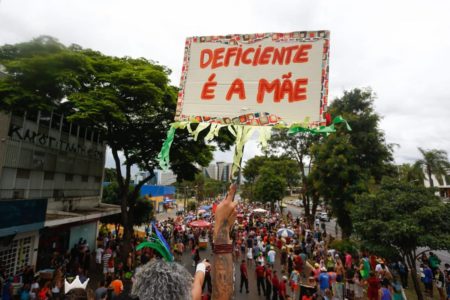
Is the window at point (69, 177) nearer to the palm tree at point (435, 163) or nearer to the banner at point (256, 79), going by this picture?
the banner at point (256, 79)

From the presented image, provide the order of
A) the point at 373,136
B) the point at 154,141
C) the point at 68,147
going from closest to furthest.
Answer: the point at 154,141 < the point at 68,147 < the point at 373,136


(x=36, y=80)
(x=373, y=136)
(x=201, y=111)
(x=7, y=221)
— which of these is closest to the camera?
(x=201, y=111)

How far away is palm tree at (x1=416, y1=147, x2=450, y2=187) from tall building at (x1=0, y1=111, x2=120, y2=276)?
3338 centimetres

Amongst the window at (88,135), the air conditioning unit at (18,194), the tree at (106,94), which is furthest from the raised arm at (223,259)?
the window at (88,135)

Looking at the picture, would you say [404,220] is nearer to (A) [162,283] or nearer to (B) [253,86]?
(B) [253,86]

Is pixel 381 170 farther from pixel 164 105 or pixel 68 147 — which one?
pixel 68 147

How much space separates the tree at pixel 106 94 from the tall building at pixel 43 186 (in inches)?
86.9

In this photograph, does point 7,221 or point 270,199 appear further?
point 270,199

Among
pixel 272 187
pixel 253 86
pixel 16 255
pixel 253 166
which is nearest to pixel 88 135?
pixel 16 255

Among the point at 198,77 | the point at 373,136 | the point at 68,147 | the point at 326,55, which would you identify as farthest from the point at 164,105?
the point at 373,136

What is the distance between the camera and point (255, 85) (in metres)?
3.92

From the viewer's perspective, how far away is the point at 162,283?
2270 millimetres

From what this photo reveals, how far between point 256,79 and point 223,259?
2380 mm

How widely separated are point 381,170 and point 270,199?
22.1 meters
